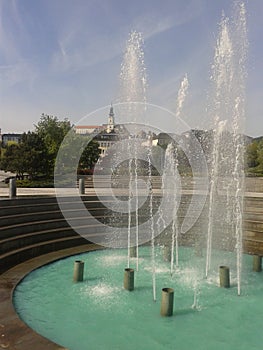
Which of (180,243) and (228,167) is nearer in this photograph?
(180,243)

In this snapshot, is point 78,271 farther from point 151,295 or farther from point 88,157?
point 88,157

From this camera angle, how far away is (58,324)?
5.80 meters

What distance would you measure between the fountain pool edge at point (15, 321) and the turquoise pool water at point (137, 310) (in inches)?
8.7

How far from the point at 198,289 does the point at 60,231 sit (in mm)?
5546

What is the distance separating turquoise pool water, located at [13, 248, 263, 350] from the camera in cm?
533

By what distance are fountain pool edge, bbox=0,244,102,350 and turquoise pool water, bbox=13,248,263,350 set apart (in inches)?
8.7

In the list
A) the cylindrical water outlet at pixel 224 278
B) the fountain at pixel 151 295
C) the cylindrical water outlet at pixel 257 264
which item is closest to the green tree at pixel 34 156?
the fountain at pixel 151 295

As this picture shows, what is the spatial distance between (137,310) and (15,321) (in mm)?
2385

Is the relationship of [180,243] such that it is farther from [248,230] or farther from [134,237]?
[248,230]

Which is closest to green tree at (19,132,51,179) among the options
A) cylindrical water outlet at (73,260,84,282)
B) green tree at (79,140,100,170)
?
green tree at (79,140,100,170)

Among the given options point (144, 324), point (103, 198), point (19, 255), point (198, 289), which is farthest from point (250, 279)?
point (103, 198)

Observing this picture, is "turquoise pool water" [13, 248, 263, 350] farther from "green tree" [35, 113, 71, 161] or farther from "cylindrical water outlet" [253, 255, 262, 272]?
"green tree" [35, 113, 71, 161]

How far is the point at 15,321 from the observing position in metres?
5.22

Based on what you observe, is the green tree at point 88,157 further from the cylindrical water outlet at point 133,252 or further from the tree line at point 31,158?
the cylindrical water outlet at point 133,252
